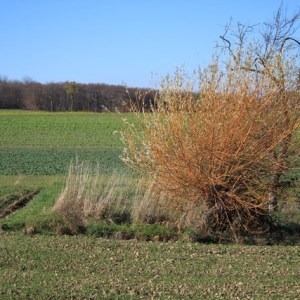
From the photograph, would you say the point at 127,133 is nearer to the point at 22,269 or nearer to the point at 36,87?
the point at 22,269

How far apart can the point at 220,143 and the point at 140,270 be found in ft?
15.9

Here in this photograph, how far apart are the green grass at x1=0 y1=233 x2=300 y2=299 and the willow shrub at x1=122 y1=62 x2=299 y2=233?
6.95 ft

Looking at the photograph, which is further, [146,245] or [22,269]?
[146,245]

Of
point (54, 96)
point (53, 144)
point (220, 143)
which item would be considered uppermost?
point (220, 143)

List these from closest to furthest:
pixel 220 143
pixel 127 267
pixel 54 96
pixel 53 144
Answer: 1. pixel 127 267
2. pixel 220 143
3. pixel 53 144
4. pixel 54 96

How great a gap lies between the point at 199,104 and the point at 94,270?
18.7 feet

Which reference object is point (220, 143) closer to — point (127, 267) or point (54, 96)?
point (127, 267)

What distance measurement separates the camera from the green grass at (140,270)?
7605mm

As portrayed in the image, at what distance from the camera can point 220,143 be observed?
13070mm

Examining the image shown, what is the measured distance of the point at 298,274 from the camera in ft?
29.3

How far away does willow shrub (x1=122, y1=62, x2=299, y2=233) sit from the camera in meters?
13.1

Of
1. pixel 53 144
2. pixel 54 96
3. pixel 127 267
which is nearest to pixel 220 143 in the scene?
pixel 127 267

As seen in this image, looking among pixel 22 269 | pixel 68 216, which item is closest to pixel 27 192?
pixel 68 216

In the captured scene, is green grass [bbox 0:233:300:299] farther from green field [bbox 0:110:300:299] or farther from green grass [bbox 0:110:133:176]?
green grass [bbox 0:110:133:176]
